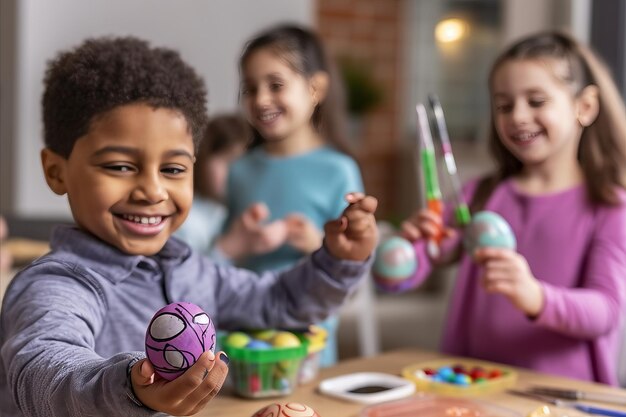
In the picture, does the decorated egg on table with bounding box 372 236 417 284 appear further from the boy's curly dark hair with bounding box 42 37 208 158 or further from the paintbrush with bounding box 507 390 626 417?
the boy's curly dark hair with bounding box 42 37 208 158

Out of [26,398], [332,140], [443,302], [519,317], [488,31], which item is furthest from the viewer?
[488,31]

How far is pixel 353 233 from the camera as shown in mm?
878

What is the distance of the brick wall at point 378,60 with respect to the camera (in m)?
4.47

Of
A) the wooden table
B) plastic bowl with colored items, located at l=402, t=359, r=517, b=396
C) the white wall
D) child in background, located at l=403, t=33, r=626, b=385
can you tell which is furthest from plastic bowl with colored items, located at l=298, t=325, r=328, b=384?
the white wall

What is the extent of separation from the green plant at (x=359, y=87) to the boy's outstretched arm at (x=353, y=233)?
3.41 metres

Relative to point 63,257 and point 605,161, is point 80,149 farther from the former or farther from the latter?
point 605,161

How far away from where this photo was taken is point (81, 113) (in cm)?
71

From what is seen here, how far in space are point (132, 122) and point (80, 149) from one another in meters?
0.05

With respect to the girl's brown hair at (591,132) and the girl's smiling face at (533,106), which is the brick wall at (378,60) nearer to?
the girl's brown hair at (591,132)

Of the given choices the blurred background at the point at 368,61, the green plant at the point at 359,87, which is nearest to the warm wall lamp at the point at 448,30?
the blurred background at the point at 368,61

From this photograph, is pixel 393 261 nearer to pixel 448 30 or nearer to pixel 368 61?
pixel 448 30

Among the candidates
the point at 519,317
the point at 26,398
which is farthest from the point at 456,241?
the point at 26,398

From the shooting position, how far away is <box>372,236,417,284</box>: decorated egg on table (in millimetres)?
1060

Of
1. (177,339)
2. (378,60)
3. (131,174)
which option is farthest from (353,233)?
(378,60)
